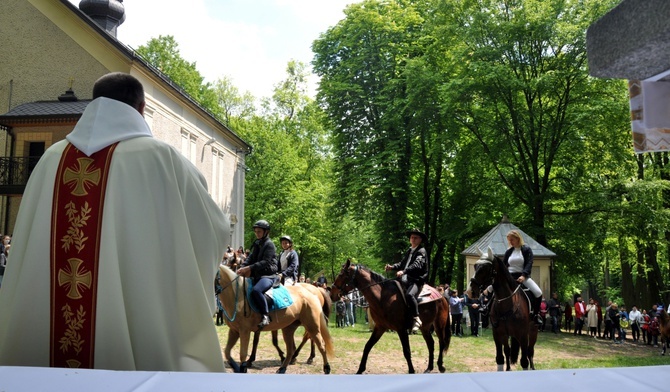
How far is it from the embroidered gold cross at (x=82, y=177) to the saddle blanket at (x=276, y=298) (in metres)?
9.14

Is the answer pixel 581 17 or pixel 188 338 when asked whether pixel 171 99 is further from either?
pixel 188 338

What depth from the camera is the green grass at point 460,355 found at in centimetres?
1417

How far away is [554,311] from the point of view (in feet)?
101

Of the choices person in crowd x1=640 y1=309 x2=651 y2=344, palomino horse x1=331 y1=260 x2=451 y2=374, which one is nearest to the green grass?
palomino horse x1=331 y1=260 x2=451 y2=374

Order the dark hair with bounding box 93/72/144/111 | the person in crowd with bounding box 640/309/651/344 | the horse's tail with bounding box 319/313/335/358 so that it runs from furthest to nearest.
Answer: the person in crowd with bounding box 640/309/651/344 < the horse's tail with bounding box 319/313/335/358 < the dark hair with bounding box 93/72/144/111

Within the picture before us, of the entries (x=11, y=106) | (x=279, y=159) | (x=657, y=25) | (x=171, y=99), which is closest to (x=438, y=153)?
(x=171, y=99)

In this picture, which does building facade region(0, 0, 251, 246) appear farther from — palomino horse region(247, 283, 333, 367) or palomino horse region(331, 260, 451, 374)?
palomino horse region(331, 260, 451, 374)

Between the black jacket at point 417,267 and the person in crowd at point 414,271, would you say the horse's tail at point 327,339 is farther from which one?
the black jacket at point 417,267

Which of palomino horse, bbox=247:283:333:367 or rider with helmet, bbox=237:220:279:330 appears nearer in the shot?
rider with helmet, bbox=237:220:279:330

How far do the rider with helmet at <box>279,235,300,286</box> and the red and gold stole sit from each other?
10.5 metres

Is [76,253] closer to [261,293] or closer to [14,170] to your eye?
[261,293]

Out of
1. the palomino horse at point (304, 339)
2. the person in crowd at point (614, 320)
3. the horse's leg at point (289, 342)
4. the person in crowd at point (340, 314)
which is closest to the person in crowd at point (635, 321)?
the person in crowd at point (614, 320)

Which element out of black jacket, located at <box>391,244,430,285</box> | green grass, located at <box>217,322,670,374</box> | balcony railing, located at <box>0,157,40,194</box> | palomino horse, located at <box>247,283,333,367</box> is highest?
balcony railing, located at <box>0,157,40,194</box>

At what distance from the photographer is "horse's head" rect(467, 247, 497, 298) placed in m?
11.0
